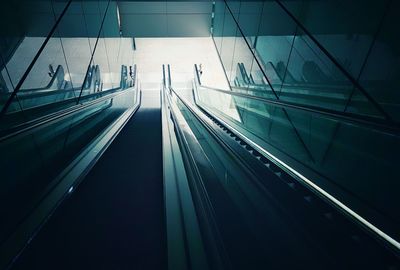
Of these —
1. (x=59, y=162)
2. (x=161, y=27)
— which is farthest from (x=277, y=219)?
(x=161, y=27)

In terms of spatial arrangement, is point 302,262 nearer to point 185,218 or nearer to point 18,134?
point 185,218

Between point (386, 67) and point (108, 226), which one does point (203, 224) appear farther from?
point (386, 67)

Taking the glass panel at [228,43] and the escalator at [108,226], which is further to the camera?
the glass panel at [228,43]

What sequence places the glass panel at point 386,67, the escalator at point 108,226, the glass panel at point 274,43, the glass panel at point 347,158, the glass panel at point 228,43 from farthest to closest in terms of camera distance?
the glass panel at point 228,43, the glass panel at point 274,43, the glass panel at point 386,67, the glass panel at point 347,158, the escalator at point 108,226

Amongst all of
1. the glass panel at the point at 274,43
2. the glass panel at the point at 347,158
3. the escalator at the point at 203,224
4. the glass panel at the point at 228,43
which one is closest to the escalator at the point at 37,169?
the escalator at the point at 203,224

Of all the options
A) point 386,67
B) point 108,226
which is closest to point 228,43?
point 386,67

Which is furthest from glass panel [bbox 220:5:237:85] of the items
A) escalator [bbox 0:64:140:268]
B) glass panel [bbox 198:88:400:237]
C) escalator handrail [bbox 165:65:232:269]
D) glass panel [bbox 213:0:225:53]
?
escalator handrail [bbox 165:65:232:269]

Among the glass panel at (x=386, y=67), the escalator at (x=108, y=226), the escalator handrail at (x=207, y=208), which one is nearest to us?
the escalator handrail at (x=207, y=208)

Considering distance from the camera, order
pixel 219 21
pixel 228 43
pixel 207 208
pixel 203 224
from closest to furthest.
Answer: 1. pixel 203 224
2. pixel 207 208
3. pixel 228 43
4. pixel 219 21

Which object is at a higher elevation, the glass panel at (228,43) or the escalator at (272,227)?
the glass panel at (228,43)

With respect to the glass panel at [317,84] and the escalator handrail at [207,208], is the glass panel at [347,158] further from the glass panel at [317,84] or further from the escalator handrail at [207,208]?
the escalator handrail at [207,208]

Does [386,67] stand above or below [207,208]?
above

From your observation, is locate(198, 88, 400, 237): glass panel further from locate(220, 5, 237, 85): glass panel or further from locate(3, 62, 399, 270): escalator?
locate(220, 5, 237, 85): glass panel

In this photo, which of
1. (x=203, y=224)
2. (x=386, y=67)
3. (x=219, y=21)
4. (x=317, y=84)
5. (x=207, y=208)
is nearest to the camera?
(x=203, y=224)
